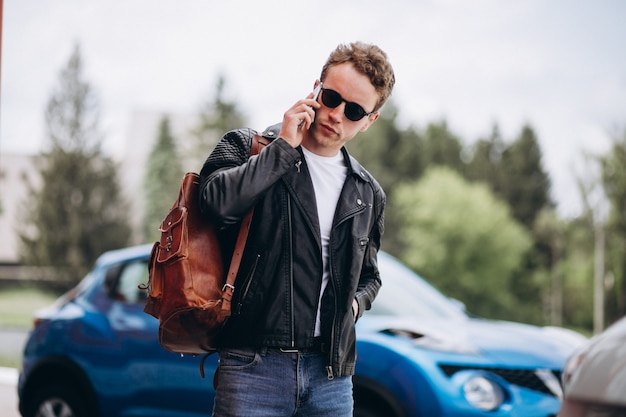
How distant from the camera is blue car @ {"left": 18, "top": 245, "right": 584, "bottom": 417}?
4.78 metres

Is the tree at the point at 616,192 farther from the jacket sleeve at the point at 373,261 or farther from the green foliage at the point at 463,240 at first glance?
the jacket sleeve at the point at 373,261

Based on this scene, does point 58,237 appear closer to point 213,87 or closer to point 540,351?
point 213,87

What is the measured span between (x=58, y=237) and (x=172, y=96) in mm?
19108

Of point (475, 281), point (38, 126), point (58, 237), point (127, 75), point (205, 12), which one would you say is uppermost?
point (205, 12)

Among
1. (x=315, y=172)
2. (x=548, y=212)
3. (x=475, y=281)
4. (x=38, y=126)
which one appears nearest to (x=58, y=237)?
(x=38, y=126)

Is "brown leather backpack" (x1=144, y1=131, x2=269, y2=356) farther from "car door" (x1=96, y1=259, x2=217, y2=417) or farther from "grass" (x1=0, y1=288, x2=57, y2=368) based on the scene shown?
"grass" (x1=0, y1=288, x2=57, y2=368)

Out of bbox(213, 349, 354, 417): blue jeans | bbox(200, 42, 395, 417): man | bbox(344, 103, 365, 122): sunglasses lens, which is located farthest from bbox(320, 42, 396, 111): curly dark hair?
bbox(213, 349, 354, 417): blue jeans

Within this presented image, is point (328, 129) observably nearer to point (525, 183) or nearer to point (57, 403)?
point (57, 403)

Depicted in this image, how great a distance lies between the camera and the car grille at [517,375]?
190 inches

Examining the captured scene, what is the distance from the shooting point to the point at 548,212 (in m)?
79.1

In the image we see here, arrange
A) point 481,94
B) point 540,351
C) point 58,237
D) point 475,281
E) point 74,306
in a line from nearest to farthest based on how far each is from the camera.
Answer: point 540,351
point 74,306
point 58,237
point 475,281
point 481,94

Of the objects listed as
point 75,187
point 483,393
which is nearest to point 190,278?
point 483,393

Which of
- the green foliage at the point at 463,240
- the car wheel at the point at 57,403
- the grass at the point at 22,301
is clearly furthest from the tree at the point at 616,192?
the car wheel at the point at 57,403

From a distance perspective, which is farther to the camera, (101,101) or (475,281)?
(475,281)
